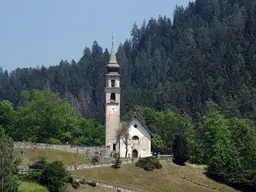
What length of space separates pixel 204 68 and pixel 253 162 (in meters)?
101

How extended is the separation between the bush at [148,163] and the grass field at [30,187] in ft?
61.8

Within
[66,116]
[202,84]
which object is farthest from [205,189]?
[202,84]

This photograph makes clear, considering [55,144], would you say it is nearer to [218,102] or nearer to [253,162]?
[253,162]

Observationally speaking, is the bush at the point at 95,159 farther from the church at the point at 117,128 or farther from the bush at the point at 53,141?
the bush at the point at 53,141

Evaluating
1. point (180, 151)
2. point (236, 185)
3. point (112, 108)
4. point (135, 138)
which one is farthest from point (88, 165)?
point (236, 185)

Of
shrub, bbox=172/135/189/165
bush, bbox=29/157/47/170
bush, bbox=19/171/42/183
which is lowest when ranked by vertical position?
bush, bbox=19/171/42/183

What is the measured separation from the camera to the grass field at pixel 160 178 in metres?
85.0

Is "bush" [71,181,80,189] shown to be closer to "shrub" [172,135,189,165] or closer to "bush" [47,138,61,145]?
"shrub" [172,135,189,165]

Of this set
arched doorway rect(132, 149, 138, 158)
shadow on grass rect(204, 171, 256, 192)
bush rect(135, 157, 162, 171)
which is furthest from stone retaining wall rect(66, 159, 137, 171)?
shadow on grass rect(204, 171, 256, 192)

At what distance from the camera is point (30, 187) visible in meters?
74.9

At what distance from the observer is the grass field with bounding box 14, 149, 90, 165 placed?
90188mm

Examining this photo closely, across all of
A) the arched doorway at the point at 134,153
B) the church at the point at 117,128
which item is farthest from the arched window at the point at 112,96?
the arched doorway at the point at 134,153

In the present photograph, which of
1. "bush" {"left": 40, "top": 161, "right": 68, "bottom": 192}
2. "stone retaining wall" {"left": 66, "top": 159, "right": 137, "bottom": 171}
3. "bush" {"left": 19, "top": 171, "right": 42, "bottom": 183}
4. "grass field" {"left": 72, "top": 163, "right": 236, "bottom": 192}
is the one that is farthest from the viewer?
"grass field" {"left": 72, "top": 163, "right": 236, "bottom": 192}

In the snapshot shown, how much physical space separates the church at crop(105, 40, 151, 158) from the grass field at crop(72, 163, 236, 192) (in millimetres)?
7913
